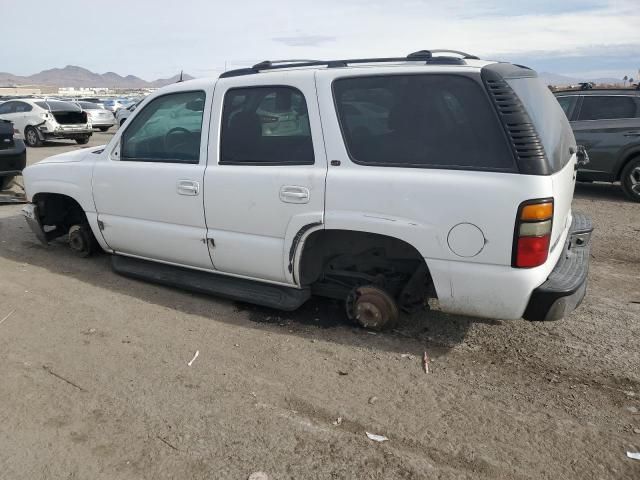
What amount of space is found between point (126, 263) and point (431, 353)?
2.90m

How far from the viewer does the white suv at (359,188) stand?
122 inches

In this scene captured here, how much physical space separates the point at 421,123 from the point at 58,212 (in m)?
4.13

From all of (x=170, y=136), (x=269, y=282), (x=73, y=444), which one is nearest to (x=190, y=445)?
(x=73, y=444)

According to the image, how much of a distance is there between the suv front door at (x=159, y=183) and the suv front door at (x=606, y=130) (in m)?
7.03

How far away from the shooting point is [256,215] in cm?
386

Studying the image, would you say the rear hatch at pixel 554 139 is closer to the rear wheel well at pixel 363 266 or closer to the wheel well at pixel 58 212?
the rear wheel well at pixel 363 266

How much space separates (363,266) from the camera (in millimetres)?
3986

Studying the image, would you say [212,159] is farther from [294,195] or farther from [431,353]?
[431,353]

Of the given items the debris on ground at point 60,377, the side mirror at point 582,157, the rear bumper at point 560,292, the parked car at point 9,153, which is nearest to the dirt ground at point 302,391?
the debris on ground at point 60,377

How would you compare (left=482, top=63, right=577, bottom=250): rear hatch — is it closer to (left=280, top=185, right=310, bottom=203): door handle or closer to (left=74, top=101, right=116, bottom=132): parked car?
(left=280, top=185, right=310, bottom=203): door handle

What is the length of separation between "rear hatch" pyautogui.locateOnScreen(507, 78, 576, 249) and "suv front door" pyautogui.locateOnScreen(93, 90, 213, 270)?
7.49 feet

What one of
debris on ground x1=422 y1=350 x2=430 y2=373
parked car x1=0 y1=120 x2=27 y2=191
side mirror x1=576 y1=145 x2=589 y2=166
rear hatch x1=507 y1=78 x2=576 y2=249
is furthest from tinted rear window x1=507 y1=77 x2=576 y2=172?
parked car x1=0 y1=120 x2=27 y2=191

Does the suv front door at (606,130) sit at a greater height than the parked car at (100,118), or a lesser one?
greater

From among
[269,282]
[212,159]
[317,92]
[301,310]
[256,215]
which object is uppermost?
[317,92]
